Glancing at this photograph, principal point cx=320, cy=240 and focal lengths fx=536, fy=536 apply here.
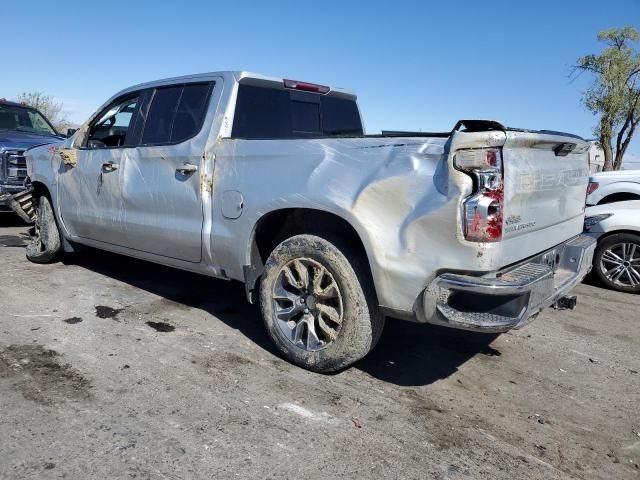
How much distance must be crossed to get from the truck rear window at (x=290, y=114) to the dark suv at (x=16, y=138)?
4237 millimetres

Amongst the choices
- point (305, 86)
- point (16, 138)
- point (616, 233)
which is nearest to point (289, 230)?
point (305, 86)

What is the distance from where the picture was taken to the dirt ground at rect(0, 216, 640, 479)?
8.46 ft

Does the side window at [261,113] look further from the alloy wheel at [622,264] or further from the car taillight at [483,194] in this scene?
the alloy wheel at [622,264]

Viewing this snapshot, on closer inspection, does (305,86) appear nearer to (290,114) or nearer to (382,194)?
(290,114)

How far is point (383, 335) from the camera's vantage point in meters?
4.39

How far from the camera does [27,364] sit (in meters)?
3.51

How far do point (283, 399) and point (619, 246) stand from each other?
4807 mm

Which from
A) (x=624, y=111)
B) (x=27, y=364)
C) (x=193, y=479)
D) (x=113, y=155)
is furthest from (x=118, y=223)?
(x=624, y=111)

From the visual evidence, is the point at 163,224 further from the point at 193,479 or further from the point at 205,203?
the point at 193,479

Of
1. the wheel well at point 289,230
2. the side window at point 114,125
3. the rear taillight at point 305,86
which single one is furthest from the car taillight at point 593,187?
the side window at point 114,125

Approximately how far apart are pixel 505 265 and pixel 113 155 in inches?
141

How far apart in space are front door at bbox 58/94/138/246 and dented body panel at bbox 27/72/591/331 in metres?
0.02

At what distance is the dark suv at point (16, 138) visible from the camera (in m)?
8.22

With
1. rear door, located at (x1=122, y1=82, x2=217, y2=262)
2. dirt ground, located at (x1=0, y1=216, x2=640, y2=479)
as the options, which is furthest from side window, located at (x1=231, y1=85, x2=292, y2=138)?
dirt ground, located at (x1=0, y1=216, x2=640, y2=479)
